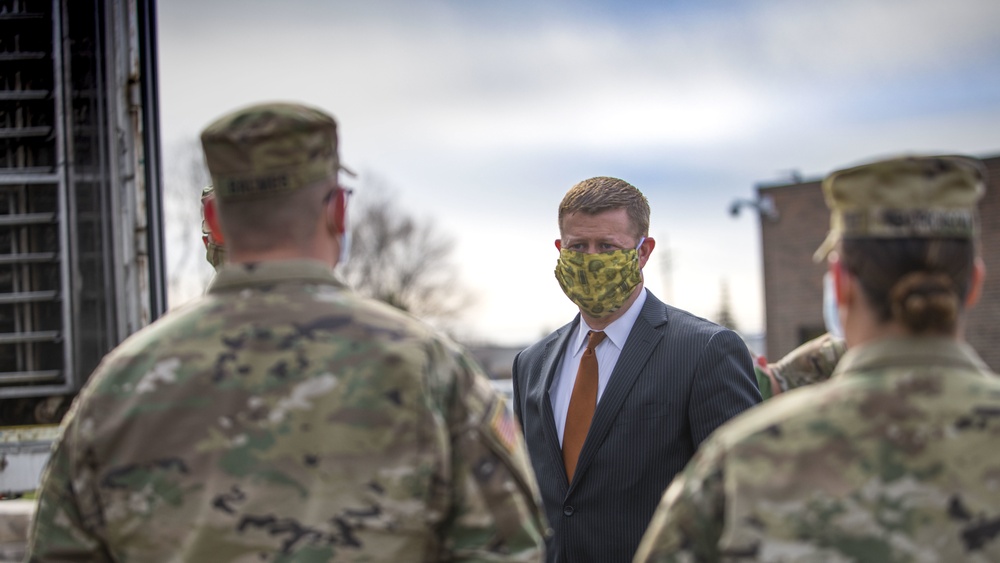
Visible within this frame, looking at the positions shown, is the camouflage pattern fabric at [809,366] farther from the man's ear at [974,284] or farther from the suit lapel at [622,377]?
the man's ear at [974,284]

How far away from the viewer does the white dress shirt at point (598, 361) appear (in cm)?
383

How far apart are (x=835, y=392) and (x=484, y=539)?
2.60 feet

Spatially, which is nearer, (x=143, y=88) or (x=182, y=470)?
A: (x=182, y=470)

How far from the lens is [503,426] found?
2.28 meters

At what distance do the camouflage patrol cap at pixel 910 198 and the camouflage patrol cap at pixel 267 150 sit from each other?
3.67 feet

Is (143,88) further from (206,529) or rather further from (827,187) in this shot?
(827,187)

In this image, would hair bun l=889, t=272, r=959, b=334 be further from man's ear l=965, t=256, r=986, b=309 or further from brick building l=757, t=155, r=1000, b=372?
brick building l=757, t=155, r=1000, b=372

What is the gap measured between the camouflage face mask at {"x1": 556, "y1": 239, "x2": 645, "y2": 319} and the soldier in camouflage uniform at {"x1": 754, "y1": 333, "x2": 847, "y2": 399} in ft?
3.53

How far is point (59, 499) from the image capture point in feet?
7.26

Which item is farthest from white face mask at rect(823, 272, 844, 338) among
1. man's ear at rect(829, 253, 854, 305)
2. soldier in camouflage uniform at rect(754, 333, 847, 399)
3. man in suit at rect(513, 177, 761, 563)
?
soldier in camouflage uniform at rect(754, 333, 847, 399)

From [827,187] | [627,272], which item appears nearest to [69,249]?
[627,272]

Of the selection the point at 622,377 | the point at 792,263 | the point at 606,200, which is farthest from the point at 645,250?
the point at 792,263

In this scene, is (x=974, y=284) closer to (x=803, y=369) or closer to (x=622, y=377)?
(x=622, y=377)

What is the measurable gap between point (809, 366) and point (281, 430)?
3152 millimetres
